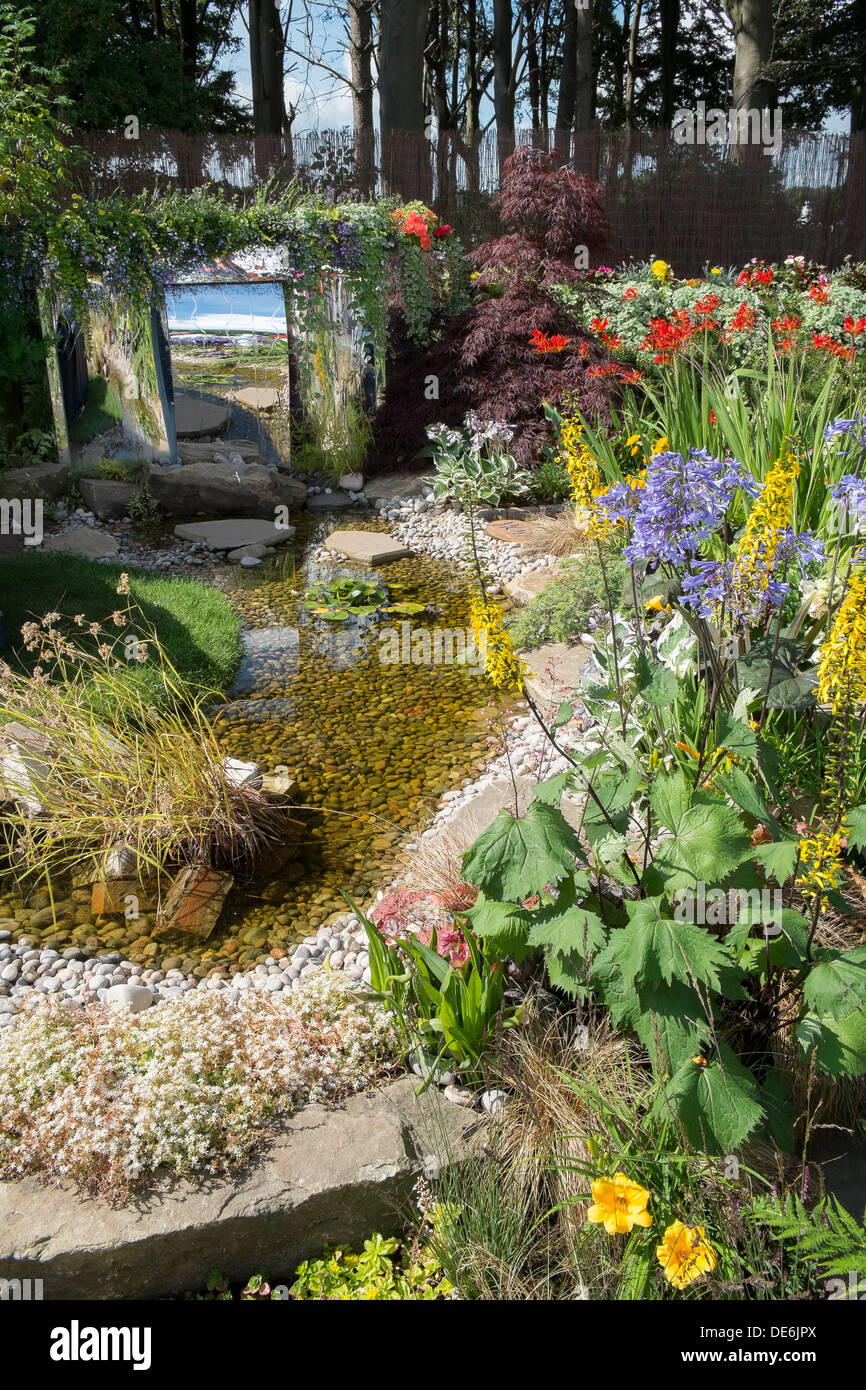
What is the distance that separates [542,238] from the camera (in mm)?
7836

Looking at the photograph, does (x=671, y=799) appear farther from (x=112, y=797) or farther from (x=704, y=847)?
(x=112, y=797)

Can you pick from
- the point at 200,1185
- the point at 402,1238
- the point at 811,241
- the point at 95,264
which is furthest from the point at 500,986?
the point at 811,241

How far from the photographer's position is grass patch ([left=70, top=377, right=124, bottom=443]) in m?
7.68

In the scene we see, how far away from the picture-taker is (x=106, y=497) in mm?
7434

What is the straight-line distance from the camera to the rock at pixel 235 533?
6.99 m

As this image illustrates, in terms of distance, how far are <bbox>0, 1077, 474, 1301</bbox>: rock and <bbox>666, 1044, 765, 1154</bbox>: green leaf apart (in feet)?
1.79

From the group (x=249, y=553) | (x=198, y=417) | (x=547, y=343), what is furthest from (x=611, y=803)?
(x=198, y=417)

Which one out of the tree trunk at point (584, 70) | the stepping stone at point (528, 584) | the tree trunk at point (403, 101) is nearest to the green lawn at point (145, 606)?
the stepping stone at point (528, 584)

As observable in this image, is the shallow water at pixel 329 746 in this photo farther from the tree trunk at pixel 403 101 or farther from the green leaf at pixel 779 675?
the tree trunk at pixel 403 101

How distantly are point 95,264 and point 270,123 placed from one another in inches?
381

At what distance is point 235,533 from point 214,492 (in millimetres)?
767

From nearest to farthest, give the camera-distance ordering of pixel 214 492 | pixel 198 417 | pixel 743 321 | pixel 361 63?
pixel 743 321, pixel 214 492, pixel 198 417, pixel 361 63

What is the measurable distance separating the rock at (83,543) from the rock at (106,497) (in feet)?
1.76

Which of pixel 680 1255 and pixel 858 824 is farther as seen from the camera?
pixel 858 824
